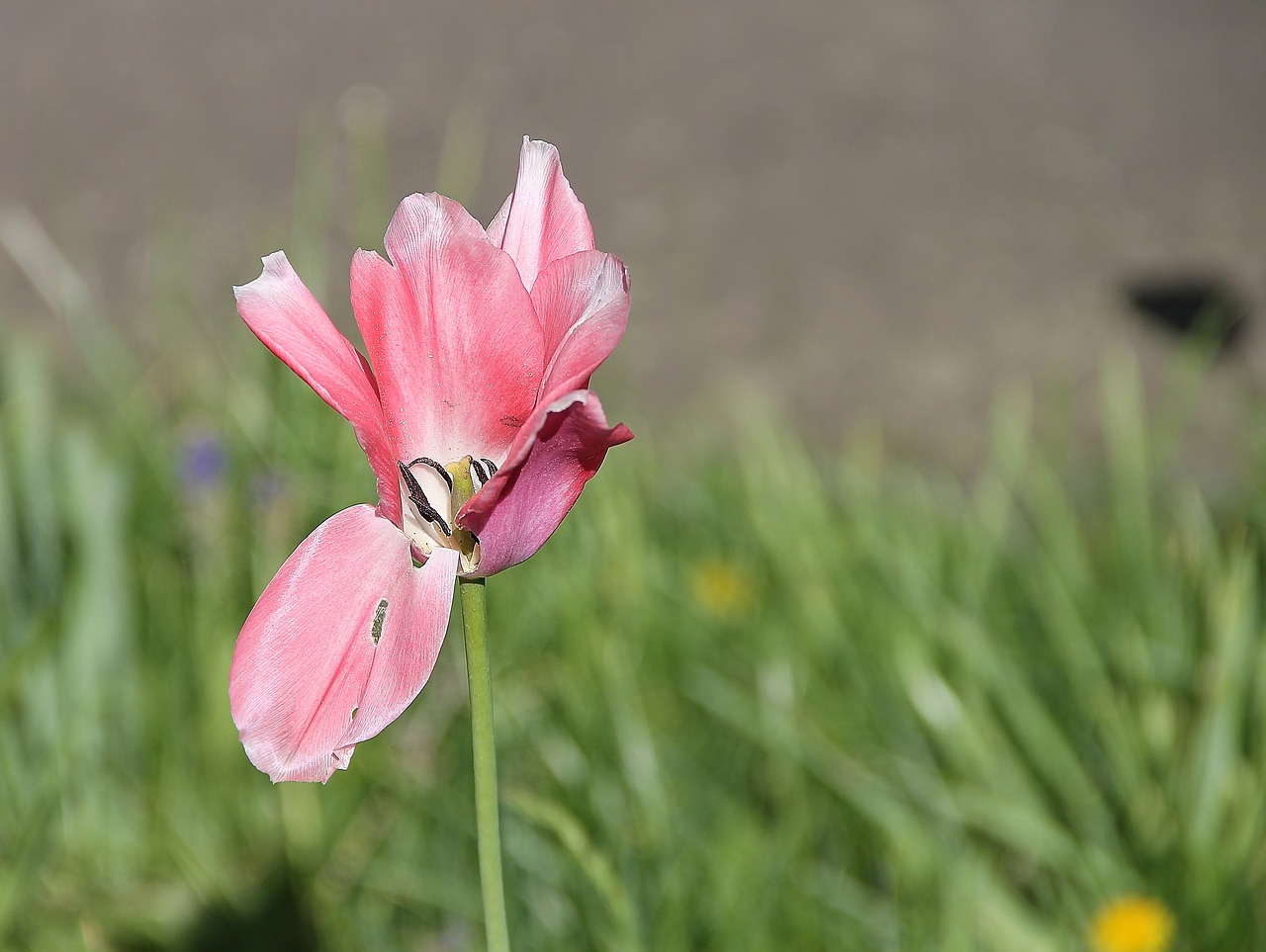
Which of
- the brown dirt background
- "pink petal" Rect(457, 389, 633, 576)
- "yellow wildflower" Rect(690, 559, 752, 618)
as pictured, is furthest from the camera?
the brown dirt background

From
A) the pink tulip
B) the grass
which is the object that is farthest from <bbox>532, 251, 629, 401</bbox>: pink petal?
the grass

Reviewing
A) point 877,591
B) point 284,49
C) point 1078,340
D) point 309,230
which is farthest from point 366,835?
point 284,49

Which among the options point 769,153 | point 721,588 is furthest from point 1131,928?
point 769,153

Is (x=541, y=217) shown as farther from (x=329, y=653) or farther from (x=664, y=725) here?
(x=664, y=725)

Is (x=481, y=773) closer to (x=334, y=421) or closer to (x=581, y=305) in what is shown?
(x=581, y=305)

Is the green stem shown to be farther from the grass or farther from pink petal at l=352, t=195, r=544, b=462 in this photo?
the grass

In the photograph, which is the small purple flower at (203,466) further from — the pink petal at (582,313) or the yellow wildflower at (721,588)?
the pink petal at (582,313)
